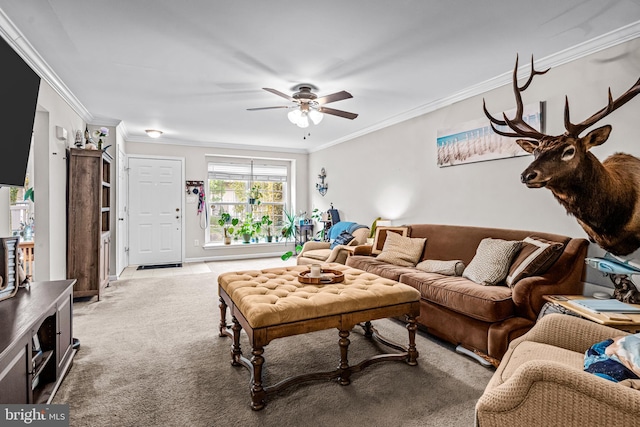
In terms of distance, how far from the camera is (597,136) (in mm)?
2156

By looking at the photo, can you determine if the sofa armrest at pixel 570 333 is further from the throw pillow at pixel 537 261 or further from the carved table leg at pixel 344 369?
the carved table leg at pixel 344 369

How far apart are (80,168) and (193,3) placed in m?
2.79


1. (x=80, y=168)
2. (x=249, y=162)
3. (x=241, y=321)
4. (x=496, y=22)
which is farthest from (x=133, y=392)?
(x=249, y=162)

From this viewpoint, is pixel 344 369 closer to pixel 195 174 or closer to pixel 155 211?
pixel 155 211

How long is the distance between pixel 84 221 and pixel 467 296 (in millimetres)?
4142

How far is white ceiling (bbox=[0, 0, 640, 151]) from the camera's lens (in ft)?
7.02

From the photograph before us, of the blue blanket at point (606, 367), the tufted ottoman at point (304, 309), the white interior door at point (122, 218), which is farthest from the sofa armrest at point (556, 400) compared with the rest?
the white interior door at point (122, 218)

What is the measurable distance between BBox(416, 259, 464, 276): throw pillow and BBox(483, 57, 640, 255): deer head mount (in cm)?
106

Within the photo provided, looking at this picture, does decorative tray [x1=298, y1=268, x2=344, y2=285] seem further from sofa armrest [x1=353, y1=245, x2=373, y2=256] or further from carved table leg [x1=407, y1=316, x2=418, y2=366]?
sofa armrest [x1=353, y1=245, x2=373, y2=256]

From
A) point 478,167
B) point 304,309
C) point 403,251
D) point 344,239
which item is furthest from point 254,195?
point 304,309

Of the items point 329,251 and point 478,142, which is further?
point 329,251

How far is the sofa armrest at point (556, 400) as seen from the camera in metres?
0.95

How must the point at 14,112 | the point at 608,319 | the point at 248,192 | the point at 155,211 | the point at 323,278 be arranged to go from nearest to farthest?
the point at 608,319, the point at 14,112, the point at 323,278, the point at 155,211, the point at 248,192

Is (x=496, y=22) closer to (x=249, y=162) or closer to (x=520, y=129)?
(x=520, y=129)
